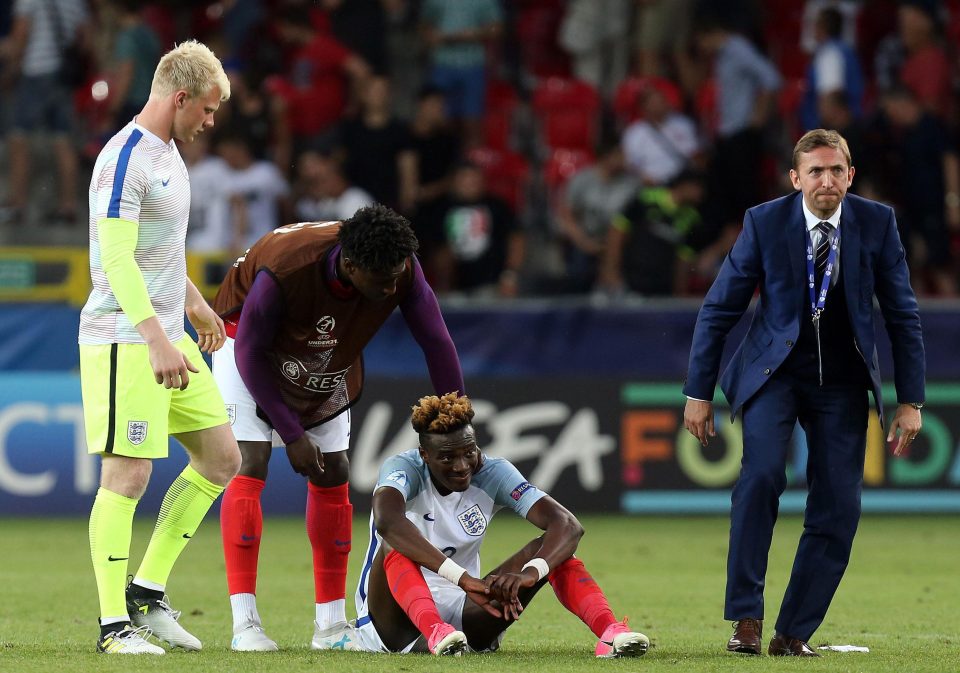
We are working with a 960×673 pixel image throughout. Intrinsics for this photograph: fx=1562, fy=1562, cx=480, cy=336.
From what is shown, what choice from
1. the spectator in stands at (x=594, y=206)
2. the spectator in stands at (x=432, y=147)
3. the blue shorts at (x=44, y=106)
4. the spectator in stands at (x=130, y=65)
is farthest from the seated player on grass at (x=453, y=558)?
the blue shorts at (x=44, y=106)

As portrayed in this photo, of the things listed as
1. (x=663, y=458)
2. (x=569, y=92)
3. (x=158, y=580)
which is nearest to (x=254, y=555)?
(x=158, y=580)

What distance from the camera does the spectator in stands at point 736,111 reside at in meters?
14.0

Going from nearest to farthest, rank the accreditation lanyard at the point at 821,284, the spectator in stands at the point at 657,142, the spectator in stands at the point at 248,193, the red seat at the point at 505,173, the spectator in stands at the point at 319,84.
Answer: the accreditation lanyard at the point at 821,284 → the spectator in stands at the point at 248,193 → the spectator in stands at the point at 657,142 → the red seat at the point at 505,173 → the spectator in stands at the point at 319,84

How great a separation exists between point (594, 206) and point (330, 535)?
26.1 ft

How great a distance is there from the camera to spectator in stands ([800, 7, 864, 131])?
14.9m

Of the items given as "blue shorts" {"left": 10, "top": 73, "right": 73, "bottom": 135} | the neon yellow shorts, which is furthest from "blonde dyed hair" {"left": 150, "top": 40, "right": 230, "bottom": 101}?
"blue shorts" {"left": 10, "top": 73, "right": 73, "bottom": 135}

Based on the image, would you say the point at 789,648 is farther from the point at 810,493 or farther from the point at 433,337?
the point at 433,337

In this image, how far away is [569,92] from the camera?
15500mm

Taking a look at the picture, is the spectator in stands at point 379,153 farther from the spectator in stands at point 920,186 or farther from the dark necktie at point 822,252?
the dark necktie at point 822,252

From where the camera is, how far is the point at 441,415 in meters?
6.08

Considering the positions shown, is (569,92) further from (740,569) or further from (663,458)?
(740,569)

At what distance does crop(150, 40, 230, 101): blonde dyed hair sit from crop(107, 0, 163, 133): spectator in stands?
9.26 meters

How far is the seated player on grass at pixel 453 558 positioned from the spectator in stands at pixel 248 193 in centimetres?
820

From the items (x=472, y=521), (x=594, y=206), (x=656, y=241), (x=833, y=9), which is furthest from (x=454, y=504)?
(x=833, y=9)
